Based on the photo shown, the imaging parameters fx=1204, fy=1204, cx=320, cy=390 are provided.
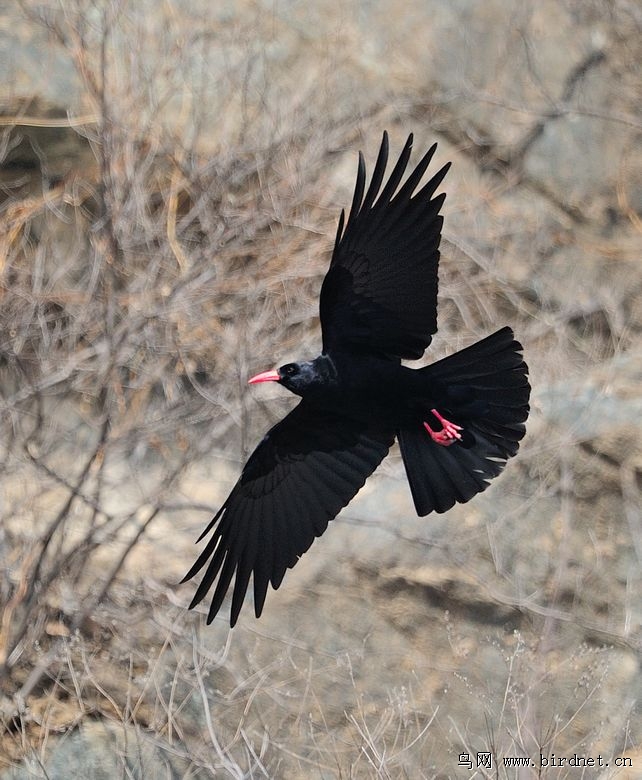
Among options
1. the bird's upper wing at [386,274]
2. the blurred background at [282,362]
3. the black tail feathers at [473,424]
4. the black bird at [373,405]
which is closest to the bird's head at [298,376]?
the black bird at [373,405]

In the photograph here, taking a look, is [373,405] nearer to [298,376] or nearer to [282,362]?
[298,376]

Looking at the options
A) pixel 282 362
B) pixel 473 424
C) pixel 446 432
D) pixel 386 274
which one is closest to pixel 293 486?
pixel 446 432

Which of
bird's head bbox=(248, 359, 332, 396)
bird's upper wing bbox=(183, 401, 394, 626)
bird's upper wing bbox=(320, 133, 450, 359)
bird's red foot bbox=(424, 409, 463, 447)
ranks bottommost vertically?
bird's upper wing bbox=(183, 401, 394, 626)

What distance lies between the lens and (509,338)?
14.4 feet

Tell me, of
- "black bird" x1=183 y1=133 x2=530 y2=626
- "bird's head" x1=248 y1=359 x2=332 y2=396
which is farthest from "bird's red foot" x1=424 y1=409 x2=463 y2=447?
"bird's head" x1=248 y1=359 x2=332 y2=396

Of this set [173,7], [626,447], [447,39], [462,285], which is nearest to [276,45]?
[173,7]

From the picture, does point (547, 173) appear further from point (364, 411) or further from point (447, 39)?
point (364, 411)

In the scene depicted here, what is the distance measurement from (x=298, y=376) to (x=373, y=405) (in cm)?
35

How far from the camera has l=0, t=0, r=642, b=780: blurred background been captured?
572cm

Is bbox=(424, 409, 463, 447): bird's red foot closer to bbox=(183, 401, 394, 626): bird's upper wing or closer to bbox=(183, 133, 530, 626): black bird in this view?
bbox=(183, 133, 530, 626): black bird

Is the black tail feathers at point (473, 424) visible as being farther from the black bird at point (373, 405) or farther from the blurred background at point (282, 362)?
the blurred background at point (282, 362)

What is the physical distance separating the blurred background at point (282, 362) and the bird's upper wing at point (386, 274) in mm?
1371

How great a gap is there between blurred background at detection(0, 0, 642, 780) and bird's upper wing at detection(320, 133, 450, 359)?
137cm

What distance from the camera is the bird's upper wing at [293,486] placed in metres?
4.68
